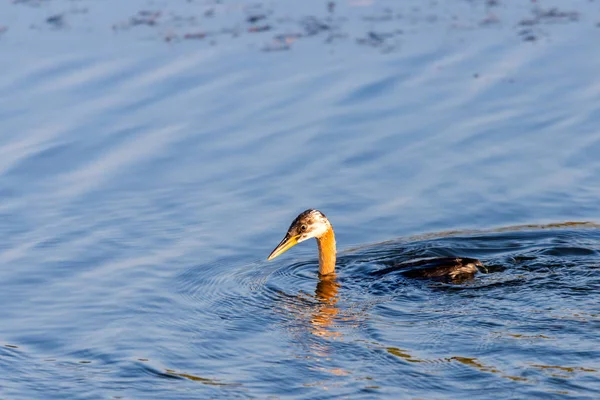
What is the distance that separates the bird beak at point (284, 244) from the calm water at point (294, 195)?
11.9 inches

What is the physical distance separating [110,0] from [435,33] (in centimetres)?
547

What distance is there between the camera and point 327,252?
37.5ft

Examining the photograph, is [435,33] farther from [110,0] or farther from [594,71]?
[110,0]

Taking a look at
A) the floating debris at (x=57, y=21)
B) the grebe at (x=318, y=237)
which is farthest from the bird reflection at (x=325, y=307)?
the floating debris at (x=57, y=21)

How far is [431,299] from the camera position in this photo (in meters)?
10.5

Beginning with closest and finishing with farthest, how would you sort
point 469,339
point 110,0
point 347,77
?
1. point 469,339
2. point 347,77
3. point 110,0

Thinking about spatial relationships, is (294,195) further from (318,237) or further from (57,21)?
(57,21)

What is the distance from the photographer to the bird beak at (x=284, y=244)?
11.4m

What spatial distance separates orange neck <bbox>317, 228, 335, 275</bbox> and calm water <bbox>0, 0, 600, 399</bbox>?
7.2 inches

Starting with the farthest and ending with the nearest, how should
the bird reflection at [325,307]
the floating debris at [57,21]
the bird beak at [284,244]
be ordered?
the floating debris at [57,21] < the bird beak at [284,244] < the bird reflection at [325,307]

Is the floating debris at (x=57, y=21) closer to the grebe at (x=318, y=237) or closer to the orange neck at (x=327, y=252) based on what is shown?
the grebe at (x=318, y=237)

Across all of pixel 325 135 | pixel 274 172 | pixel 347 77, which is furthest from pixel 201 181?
pixel 347 77

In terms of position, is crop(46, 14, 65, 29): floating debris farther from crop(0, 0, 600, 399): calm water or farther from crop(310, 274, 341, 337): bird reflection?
crop(310, 274, 341, 337): bird reflection

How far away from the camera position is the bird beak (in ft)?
37.5
